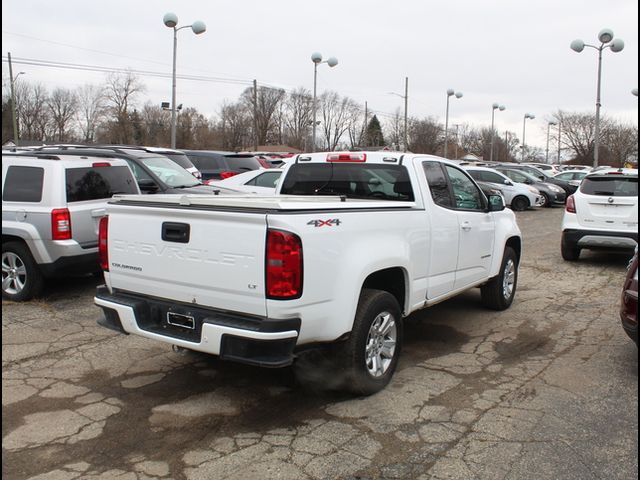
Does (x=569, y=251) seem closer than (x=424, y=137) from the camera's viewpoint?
Yes

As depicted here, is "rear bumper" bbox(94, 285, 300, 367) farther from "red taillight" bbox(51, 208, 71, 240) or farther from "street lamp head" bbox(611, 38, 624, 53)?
"street lamp head" bbox(611, 38, 624, 53)

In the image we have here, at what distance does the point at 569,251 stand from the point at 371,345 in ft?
24.2

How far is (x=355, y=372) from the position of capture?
4141 millimetres

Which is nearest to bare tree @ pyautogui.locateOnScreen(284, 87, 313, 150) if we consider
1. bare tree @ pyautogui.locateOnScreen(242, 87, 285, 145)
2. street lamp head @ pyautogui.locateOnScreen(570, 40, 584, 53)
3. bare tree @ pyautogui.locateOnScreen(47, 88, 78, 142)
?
bare tree @ pyautogui.locateOnScreen(242, 87, 285, 145)

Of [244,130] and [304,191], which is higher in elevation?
[244,130]

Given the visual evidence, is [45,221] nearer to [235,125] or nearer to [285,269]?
[285,269]

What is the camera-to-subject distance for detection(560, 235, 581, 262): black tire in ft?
33.6

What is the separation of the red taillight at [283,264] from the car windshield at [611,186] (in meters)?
8.00

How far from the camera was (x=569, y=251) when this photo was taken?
1045 cm

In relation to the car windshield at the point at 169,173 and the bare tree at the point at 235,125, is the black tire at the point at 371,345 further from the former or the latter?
the bare tree at the point at 235,125

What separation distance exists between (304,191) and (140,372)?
7.52 ft

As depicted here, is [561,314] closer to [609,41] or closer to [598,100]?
[609,41]

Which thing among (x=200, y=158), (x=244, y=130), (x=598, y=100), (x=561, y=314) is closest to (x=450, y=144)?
(x=244, y=130)

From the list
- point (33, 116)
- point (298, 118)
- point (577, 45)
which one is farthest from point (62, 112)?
point (577, 45)
